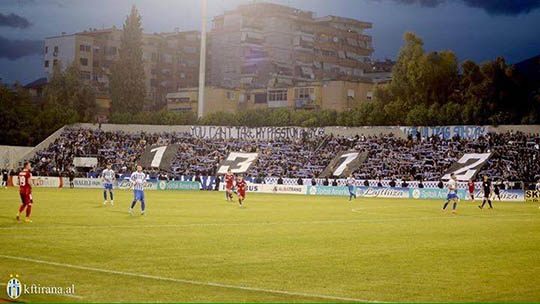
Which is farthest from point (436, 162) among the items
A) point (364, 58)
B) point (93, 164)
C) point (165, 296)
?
point (364, 58)

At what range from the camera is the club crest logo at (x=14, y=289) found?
43.9 feet

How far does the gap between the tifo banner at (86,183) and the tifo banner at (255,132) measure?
1926 cm

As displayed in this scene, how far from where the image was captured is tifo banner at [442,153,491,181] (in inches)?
2667

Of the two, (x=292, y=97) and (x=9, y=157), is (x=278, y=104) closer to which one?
(x=292, y=97)

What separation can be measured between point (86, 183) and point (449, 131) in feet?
135

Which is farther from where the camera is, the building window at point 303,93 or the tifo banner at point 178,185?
the building window at point 303,93

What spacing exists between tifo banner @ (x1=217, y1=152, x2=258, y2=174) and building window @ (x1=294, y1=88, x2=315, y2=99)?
32.5m

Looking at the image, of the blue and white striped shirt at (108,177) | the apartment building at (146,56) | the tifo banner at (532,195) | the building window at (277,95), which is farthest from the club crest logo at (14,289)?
the apartment building at (146,56)

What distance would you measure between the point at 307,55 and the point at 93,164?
60.0 metres

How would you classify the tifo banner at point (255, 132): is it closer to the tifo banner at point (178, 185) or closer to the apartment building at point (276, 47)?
the tifo banner at point (178, 185)

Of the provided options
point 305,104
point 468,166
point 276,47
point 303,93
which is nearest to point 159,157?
point 305,104

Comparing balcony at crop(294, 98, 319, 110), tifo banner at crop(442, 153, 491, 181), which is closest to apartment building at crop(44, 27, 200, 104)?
balcony at crop(294, 98, 319, 110)

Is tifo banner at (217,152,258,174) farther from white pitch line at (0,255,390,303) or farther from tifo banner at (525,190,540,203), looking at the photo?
white pitch line at (0,255,390,303)

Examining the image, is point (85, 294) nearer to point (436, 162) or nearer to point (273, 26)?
point (436, 162)
